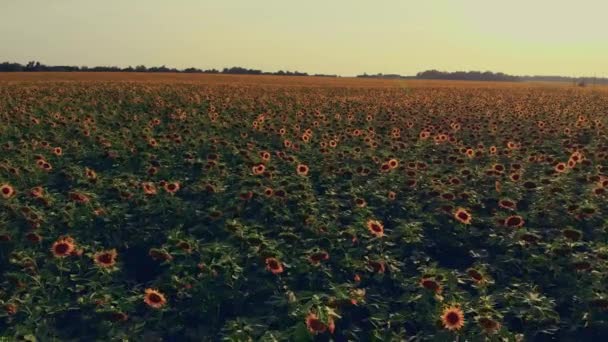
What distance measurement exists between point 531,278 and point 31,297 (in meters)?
5.34

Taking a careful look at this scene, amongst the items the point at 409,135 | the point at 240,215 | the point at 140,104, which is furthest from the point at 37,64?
the point at 240,215

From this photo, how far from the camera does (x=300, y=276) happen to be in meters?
6.56

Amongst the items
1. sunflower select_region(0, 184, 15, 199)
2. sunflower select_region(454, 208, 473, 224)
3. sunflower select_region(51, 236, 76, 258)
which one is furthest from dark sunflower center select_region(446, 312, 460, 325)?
sunflower select_region(0, 184, 15, 199)

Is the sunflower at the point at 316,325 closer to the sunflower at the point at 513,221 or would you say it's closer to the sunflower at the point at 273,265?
the sunflower at the point at 273,265

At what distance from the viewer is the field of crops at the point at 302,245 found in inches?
219

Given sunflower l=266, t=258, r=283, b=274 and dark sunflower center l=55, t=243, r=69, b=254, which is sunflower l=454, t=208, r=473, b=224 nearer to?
sunflower l=266, t=258, r=283, b=274

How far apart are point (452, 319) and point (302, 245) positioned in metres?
2.65

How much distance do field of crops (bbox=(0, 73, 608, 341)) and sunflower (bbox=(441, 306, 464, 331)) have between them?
2cm

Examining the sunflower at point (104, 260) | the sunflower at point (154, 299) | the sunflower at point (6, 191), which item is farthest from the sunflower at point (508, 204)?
the sunflower at point (6, 191)

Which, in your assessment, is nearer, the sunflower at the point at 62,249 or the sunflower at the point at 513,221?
the sunflower at the point at 62,249

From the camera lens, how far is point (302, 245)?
7.23 metres

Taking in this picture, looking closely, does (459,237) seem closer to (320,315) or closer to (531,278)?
(531,278)

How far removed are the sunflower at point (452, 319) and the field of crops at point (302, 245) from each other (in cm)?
2

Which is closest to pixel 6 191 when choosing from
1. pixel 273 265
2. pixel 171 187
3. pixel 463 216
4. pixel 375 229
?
pixel 171 187
